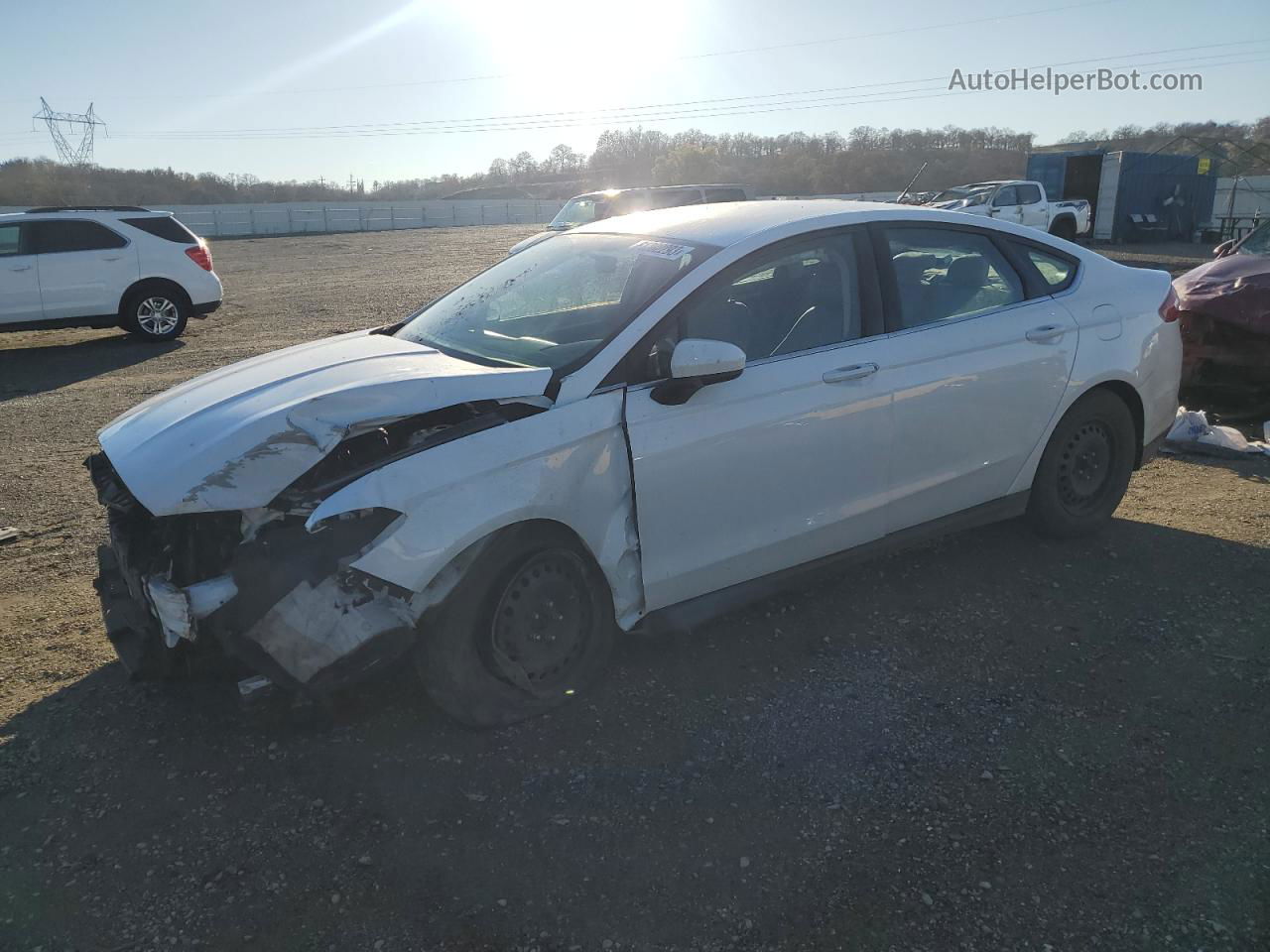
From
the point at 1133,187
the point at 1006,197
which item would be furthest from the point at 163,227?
the point at 1133,187

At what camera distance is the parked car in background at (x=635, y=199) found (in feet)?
62.4

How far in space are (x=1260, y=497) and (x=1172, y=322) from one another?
156cm

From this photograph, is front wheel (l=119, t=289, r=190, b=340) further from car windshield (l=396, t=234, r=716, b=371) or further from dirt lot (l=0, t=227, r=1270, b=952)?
car windshield (l=396, t=234, r=716, b=371)

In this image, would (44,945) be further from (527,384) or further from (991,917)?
(991,917)

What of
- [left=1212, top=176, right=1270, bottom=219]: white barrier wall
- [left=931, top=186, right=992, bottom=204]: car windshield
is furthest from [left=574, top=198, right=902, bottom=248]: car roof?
[left=1212, top=176, right=1270, bottom=219]: white barrier wall

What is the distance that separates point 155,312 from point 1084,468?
12.5m

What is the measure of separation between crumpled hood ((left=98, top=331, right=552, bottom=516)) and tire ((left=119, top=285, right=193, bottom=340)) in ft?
35.0

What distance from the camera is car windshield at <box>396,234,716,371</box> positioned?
3.65 meters

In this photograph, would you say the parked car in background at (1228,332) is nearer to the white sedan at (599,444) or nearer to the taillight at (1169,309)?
the taillight at (1169,309)

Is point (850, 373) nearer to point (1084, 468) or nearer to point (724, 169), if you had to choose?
point (1084, 468)

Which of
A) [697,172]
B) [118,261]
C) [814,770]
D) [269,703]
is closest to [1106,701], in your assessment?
[814,770]

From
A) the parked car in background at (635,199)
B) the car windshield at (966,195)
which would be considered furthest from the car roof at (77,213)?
the car windshield at (966,195)

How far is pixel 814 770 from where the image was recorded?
10.3 feet

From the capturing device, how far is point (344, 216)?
50.6 m
